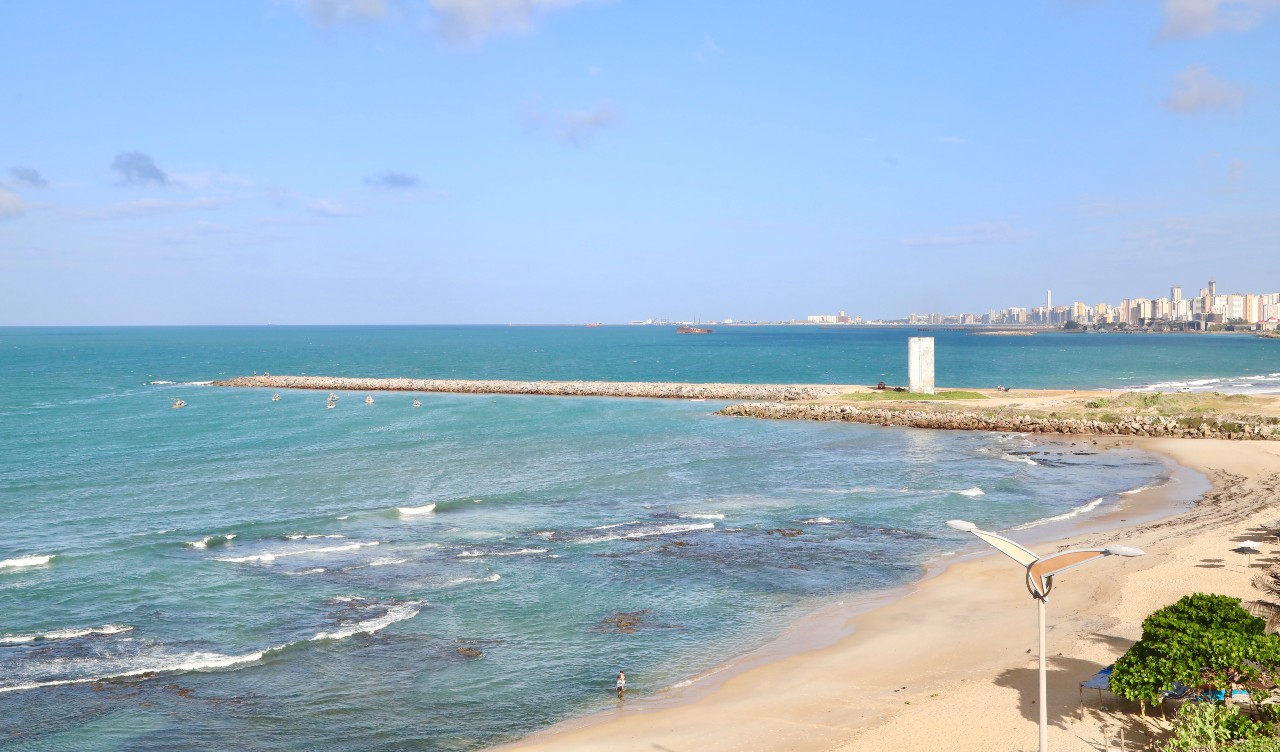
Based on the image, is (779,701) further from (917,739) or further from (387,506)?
(387,506)

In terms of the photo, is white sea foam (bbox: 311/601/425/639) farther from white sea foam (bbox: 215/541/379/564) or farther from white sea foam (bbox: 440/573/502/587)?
white sea foam (bbox: 215/541/379/564)

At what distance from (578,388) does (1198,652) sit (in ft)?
285

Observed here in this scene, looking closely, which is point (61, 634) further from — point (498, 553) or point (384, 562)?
point (498, 553)

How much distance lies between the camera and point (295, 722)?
21.6m

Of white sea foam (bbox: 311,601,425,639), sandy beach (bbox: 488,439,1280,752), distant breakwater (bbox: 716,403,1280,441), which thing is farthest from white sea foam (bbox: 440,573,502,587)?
distant breakwater (bbox: 716,403,1280,441)

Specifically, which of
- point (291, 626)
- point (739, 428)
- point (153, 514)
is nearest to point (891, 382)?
point (739, 428)

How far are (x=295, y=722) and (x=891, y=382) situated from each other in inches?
4235

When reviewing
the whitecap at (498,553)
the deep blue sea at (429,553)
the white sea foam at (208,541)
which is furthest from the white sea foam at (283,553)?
the whitecap at (498,553)

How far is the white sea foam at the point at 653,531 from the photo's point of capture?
38156 millimetres

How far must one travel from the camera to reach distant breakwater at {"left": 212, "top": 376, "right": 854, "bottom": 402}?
316 ft

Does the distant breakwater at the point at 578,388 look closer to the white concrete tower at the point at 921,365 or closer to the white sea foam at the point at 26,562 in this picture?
the white concrete tower at the point at 921,365

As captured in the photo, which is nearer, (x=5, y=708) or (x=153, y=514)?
(x=5, y=708)

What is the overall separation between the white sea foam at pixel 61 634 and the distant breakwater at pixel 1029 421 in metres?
59.0

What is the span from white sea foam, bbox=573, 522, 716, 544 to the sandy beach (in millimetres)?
10851
